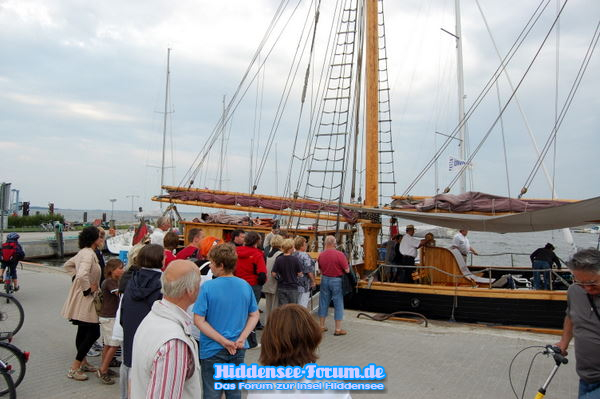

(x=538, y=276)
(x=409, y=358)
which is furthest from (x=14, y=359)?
(x=538, y=276)

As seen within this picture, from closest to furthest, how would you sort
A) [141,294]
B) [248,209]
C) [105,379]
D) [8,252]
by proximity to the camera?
1. [141,294]
2. [105,379]
3. [8,252]
4. [248,209]

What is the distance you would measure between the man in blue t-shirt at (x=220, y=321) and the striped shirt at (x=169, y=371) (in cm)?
122

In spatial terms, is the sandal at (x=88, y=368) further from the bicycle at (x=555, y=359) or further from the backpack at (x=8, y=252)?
the backpack at (x=8, y=252)

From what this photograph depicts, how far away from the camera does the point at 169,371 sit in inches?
77.8

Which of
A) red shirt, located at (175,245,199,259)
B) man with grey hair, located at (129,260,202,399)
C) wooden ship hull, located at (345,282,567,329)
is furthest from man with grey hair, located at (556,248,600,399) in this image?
wooden ship hull, located at (345,282,567,329)

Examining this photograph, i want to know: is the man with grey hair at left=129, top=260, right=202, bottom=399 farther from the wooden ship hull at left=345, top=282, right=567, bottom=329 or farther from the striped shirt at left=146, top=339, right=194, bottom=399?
the wooden ship hull at left=345, top=282, right=567, bottom=329

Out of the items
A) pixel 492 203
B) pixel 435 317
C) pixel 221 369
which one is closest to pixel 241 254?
pixel 221 369

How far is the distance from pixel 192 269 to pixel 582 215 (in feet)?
20.2

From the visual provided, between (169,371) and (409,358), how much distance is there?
4508 millimetres

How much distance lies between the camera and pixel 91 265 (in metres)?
4.73

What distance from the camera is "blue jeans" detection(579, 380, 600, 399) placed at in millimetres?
2838

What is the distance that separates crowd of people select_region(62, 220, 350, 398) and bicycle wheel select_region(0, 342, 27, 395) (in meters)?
0.56

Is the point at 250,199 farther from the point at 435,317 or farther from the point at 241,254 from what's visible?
the point at 241,254

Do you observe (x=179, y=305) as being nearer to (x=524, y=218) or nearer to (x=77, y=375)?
(x=77, y=375)
